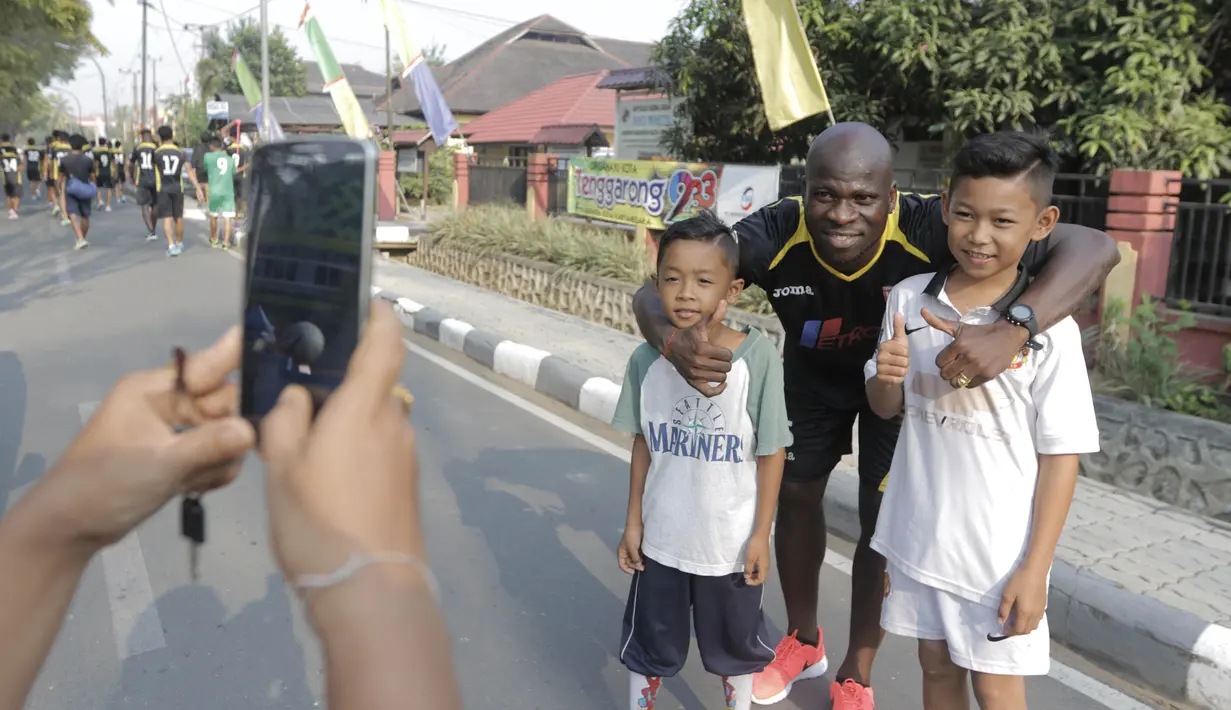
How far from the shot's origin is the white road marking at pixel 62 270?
1162 cm

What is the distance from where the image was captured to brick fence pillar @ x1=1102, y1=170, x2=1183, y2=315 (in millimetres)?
6348

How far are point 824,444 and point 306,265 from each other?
6.85 ft

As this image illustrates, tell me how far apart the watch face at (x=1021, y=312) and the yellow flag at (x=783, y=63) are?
17.9 ft

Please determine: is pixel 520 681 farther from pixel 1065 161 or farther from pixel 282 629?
pixel 1065 161

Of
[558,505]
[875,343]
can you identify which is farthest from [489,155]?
[875,343]

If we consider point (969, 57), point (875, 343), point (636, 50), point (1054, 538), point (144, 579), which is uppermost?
point (636, 50)

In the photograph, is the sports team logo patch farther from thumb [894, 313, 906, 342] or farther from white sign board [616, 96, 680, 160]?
white sign board [616, 96, 680, 160]

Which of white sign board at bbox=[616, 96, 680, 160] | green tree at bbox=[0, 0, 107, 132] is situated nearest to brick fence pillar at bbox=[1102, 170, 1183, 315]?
white sign board at bbox=[616, 96, 680, 160]

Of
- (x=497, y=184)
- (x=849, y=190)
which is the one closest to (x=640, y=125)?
(x=497, y=184)

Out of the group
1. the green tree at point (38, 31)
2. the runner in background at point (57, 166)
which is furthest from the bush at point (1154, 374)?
the runner in background at point (57, 166)

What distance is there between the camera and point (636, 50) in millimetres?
46594

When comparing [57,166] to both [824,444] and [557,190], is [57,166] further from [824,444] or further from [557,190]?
[824,444]

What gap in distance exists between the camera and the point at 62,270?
12.5 metres

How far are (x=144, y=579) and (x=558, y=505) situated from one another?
1.80 meters
